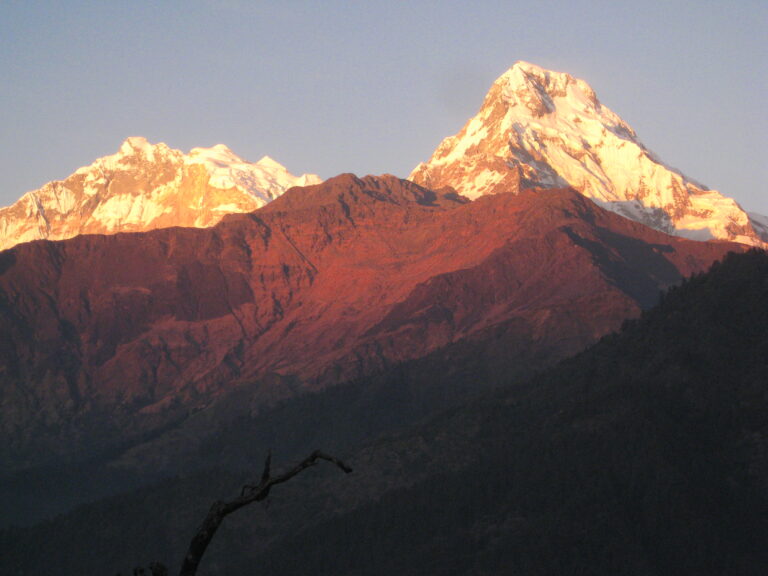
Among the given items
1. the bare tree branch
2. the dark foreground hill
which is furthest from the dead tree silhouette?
the dark foreground hill

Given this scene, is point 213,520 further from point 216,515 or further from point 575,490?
point 575,490

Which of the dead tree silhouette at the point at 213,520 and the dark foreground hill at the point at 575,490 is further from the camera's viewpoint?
the dark foreground hill at the point at 575,490

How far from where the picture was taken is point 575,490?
520 feet

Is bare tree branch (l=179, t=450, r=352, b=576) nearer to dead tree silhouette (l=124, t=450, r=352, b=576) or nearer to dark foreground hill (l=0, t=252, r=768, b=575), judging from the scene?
dead tree silhouette (l=124, t=450, r=352, b=576)

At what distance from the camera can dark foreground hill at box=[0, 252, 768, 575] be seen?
485 ft

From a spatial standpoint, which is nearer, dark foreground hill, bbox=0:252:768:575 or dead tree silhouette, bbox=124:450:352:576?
dead tree silhouette, bbox=124:450:352:576

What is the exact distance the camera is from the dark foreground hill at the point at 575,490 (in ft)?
485

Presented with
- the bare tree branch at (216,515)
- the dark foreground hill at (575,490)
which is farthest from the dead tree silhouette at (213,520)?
the dark foreground hill at (575,490)

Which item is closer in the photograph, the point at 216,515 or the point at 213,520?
the point at 213,520

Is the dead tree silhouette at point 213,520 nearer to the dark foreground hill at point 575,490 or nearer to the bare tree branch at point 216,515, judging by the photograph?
the bare tree branch at point 216,515

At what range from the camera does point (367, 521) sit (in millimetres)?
173625

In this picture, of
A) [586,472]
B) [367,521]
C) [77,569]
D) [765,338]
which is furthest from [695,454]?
[77,569]

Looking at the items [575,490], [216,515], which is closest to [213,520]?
[216,515]

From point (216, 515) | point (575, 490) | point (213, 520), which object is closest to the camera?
point (213, 520)
